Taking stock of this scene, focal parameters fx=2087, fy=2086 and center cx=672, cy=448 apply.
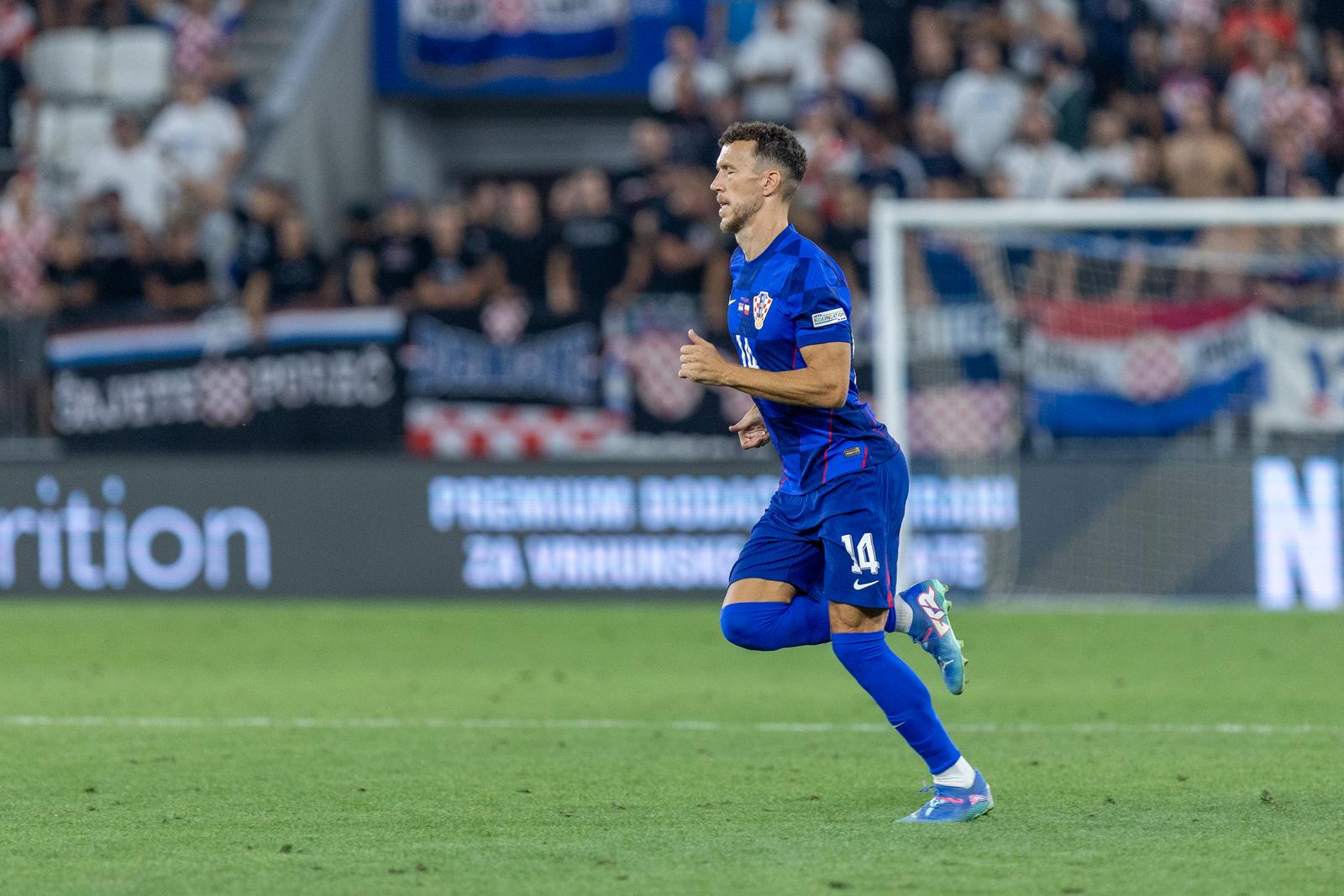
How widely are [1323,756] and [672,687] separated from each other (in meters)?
3.37

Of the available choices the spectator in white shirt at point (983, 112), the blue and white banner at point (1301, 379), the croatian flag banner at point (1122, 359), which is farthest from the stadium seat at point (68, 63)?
the blue and white banner at point (1301, 379)

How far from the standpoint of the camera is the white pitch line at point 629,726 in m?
8.41

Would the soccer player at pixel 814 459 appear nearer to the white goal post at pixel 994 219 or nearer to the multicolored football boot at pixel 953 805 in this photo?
the multicolored football boot at pixel 953 805

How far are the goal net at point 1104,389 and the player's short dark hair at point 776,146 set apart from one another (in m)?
6.74

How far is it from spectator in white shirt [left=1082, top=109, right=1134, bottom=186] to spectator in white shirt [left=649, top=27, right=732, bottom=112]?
126 inches

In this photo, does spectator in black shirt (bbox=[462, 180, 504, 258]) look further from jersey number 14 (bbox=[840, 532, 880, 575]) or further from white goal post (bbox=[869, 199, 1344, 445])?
jersey number 14 (bbox=[840, 532, 880, 575])

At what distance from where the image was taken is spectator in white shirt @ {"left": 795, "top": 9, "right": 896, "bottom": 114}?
56.9ft

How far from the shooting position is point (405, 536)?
1397 cm

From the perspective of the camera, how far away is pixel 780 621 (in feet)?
21.2

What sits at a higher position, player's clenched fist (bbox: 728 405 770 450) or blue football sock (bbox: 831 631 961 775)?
player's clenched fist (bbox: 728 405 770 450)

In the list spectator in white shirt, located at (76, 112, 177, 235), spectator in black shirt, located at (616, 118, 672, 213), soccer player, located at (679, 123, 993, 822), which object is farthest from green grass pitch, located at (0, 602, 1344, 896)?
spectator in white shirt, located at (76, 112, 177, 235)

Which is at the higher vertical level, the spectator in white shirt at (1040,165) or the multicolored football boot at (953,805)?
the spectator in white shirt at (1040,165)

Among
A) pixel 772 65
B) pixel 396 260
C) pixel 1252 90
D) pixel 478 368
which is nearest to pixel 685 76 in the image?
pixel 772 65

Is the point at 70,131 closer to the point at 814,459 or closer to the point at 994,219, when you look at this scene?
the point at 994,219
